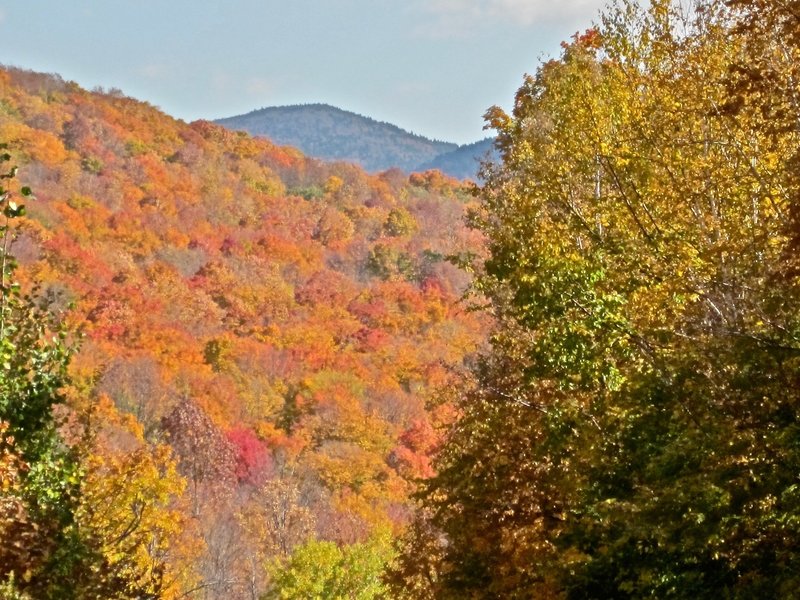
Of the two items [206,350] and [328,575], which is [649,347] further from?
[206,350]

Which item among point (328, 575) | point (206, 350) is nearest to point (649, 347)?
point (328, 575)

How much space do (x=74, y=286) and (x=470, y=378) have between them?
6169cm

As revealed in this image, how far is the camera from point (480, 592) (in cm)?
1385

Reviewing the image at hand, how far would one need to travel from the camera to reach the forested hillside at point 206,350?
13.5 metres

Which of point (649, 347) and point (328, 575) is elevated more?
point (649, 347)

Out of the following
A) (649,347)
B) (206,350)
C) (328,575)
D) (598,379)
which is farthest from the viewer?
(206,350)

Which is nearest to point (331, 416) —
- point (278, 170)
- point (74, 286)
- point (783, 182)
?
point (74, 286)

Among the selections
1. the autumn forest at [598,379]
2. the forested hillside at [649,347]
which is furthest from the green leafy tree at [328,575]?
the forested hillside at [649,347]

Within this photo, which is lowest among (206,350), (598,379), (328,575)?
(328,575)

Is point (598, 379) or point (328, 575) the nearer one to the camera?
point (598, 379)

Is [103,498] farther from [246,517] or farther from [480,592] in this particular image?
[246,517]

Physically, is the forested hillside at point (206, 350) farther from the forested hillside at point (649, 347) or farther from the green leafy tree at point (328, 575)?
the forested hillside at point (649, 347)

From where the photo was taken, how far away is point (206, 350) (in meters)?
75.8

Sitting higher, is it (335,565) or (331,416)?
(331,416)
